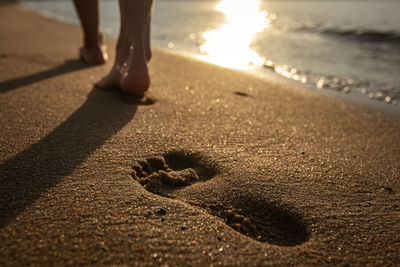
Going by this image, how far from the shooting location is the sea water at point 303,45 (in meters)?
3.02

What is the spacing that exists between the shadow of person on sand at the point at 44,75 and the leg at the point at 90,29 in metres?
0.09

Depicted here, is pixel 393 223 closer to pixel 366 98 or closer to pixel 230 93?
pixel 230 93

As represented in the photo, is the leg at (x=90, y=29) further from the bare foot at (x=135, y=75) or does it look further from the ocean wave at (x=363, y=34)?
the ocean wave at (x=363, y=34)

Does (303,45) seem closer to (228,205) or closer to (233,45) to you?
(233,45)

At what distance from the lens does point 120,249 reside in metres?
0.86

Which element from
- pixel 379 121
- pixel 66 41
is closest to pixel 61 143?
pixel 379 121

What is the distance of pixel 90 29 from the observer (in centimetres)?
263

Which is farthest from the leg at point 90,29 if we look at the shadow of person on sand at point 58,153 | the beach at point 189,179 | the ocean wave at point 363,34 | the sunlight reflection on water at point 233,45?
the ocean wave at point 363,34

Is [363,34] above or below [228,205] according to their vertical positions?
above

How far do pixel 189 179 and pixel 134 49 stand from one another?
3.18ft

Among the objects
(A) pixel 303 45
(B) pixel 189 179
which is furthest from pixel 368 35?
(B) pixel 189 179

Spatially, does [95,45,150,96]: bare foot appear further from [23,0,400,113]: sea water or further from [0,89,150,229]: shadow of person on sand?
[23,0,400,113]: sea water

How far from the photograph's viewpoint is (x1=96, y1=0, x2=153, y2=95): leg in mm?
1766

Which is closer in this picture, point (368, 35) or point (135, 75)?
point (135, 75)
